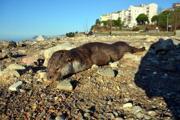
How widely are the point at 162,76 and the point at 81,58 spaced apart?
2.41 metres

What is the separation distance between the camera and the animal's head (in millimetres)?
8843

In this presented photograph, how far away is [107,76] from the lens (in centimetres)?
910

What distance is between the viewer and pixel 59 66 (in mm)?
9086

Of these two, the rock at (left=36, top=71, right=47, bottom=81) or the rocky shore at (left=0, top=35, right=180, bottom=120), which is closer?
the rocky shore at (left=0, top=35, right=180, bottom=120)

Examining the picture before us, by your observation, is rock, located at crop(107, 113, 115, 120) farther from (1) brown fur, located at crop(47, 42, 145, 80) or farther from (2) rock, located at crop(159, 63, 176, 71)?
(2) rock, located at crop(159, 63, 176, 71)

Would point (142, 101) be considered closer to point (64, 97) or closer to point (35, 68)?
point (64, 97)

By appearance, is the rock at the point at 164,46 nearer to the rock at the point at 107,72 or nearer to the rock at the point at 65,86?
the rock at the point at 107,72

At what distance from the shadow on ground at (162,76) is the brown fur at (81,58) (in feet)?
3.46

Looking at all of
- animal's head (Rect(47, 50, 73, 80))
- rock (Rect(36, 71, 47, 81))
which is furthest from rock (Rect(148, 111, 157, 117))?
rock (Rect(36, 71, 47, 81))

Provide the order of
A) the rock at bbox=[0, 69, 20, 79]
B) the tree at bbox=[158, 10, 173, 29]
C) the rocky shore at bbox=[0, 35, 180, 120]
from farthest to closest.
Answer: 1. the tree at bbox=[158, 10, 173, 29]
2. the rock at bbox=[0, 69, 20, 79]
3. the rocky shore at bbox=[0, 35, 180, 120]

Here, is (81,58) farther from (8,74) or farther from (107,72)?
(8,74)

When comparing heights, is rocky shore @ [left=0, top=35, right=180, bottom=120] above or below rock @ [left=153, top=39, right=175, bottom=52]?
below

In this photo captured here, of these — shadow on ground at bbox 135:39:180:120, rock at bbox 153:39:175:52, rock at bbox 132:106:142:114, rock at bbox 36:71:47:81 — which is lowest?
rock at bbox 132:106:142:114

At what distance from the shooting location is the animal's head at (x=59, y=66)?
884 cm
